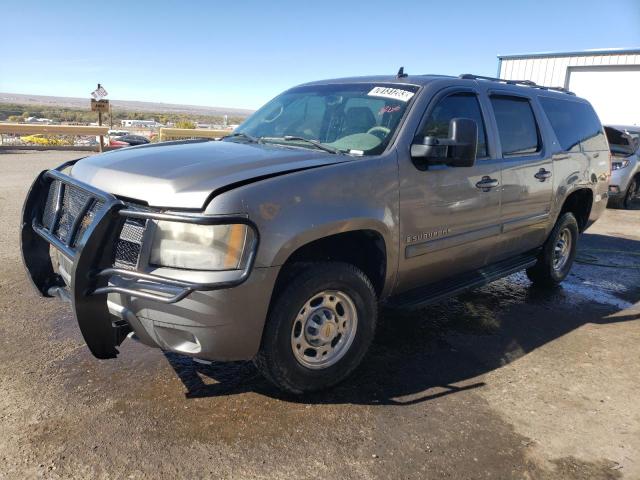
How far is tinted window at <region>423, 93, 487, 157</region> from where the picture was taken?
377 cm

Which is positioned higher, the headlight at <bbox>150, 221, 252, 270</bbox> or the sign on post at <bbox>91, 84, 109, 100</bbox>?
the sign on post at <bbox>91, 84, 109, 100</bbox>

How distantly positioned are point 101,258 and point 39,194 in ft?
3.91

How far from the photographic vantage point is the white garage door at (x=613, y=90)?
18875mm

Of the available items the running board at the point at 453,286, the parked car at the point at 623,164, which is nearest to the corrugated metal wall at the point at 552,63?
the parked car at the point at 623,164

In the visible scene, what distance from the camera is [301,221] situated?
2818mm

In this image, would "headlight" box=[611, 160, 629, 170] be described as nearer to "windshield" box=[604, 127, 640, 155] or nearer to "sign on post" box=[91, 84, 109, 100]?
"windshield" box=[604, 127, 640, 155]

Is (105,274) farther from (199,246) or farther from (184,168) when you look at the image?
(184,168)

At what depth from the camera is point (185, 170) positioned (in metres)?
2.86

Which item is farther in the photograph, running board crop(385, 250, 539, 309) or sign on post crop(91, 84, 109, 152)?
sign on post crop(91, 84, 109, 152)

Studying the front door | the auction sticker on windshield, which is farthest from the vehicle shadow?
the auction sticker on windshield

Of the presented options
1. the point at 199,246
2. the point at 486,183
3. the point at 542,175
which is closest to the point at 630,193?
the point at 542,175

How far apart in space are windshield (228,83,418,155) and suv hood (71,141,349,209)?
0.28m

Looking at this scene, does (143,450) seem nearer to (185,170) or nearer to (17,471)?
(17,471)

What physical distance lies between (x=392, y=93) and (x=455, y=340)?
1987 millimetres
